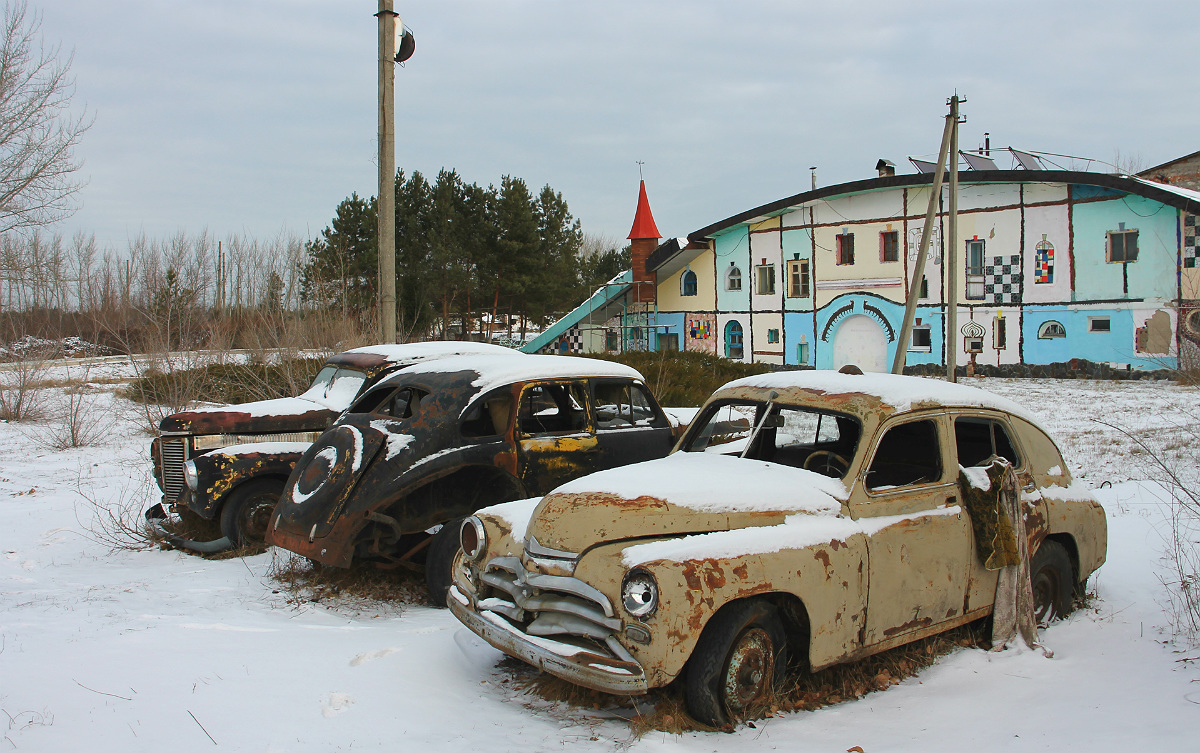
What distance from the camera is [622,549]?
3.71m

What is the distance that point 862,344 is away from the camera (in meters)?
30.2

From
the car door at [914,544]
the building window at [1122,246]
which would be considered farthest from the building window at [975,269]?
the car door at [914,544]

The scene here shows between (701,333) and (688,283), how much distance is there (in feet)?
7.81

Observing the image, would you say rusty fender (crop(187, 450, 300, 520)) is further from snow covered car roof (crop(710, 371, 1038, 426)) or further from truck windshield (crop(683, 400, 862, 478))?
snow covered car roof (crop(710, 371, 1038, 426))

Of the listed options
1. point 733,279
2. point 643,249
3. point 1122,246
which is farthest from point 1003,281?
point 643,249

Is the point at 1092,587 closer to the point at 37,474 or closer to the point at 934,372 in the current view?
the point at 37,474

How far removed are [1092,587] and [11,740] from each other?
6.86 metres

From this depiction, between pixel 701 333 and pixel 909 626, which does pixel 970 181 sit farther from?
pixel 909 626

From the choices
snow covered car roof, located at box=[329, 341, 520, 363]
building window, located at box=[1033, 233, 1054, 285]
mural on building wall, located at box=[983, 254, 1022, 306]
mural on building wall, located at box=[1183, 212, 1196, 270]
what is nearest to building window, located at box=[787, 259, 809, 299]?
mural on building wall, located at box=[983, 254, 1022, 306]

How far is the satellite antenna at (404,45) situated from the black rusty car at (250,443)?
4831 mm

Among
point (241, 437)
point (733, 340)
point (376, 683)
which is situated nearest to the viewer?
point (376, 683)

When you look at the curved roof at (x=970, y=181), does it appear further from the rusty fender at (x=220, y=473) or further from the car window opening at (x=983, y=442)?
the rusty fender at (x=220, y=473)

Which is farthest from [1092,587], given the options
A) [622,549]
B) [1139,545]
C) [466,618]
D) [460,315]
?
[460,315]

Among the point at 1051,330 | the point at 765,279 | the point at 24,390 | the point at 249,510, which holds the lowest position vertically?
the point at 249,510
